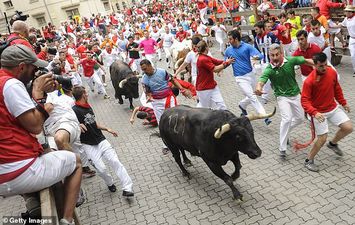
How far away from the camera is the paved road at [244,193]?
16.7ft

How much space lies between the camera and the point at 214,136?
5.16 m

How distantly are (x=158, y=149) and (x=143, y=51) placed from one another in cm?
844

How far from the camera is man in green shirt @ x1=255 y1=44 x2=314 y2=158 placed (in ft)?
20.6

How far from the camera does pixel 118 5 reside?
195ft

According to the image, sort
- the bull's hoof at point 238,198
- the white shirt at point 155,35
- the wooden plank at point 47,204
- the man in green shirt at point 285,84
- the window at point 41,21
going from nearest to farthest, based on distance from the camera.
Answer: the wooden plank at point 47,204
the bull's hoof at point 238,198
the man in green shirt at point 285,84
the white shirt at point 155,35
the window at point 41,21

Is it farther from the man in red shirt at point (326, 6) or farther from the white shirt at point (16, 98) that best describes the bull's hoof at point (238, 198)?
the man in red shirt at point (326, 6)

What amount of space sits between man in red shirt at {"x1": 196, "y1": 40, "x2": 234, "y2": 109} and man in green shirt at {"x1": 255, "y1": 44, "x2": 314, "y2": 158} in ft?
4.03

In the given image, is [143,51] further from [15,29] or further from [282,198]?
[282,198]

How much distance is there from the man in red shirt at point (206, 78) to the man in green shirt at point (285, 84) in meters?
1.23

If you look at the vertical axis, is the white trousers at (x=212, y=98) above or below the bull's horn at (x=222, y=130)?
below

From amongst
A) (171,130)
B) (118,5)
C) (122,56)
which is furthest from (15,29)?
(118,5)

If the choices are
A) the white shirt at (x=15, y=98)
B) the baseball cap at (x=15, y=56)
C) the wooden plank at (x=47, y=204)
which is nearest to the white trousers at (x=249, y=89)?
the wooden plank at (x=47, y=204)

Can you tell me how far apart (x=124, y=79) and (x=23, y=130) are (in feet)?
27.5

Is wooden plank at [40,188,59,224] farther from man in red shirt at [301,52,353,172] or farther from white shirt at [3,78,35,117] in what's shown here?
man in red shirt at [301,52,353,172]
